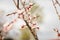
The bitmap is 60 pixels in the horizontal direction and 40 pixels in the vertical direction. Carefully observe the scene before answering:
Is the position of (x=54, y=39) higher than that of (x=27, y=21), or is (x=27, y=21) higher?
(x=27, y=21)

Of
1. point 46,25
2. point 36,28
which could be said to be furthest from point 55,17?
point 36,28

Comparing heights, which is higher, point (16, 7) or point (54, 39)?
point (16, 7)

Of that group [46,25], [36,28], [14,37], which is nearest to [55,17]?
[46,25]

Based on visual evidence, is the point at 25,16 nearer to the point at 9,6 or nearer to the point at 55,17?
the point at 9,6

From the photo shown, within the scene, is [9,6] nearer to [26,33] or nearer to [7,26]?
[7,26]

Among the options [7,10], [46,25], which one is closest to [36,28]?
[46,25]

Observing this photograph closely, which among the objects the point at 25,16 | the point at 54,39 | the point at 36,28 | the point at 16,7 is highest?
the point at 16,7

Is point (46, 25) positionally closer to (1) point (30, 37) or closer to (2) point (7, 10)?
(1) point (30, 37)

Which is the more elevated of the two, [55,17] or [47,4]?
[47,4]
